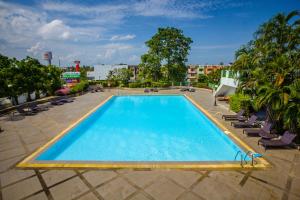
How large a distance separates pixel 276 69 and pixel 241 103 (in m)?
5.57

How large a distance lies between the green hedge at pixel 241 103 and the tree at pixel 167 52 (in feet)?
82.7

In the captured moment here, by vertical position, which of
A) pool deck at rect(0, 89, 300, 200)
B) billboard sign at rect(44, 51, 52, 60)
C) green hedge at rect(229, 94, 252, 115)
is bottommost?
pool deck at rect(0, 89, 300, 200)

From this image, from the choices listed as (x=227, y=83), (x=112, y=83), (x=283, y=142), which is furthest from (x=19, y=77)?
(x=112, y=83)

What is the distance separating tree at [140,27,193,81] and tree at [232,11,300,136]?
26123 mm

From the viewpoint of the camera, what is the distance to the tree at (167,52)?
39.9 metres

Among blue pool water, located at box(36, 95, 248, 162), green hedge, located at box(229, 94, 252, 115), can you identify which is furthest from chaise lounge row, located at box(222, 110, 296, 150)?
blue pool water, located at box(36, 95, 248, 162)

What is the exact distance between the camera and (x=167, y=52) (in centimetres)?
3947

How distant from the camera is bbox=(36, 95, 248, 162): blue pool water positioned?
10016 mm

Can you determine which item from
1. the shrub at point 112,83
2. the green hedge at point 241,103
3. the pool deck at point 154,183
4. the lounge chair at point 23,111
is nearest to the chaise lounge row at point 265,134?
the pool deck at point 154,183

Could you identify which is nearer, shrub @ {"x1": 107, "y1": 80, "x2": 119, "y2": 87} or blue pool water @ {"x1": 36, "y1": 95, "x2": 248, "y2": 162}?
blue pool water @ {"x1": 36, "y1": 95, "x2": 248, "y2": 162}

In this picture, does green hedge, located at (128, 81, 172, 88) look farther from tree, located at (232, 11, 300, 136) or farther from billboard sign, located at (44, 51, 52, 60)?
billboard sign, located at (44, 51, 52, 60)

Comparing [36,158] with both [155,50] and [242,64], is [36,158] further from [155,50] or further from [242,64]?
[155,50]

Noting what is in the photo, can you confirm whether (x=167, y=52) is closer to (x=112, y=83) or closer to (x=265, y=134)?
(x=112, y=83)

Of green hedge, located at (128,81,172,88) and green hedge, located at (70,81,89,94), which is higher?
green hedge, located at (128,81,172,88)
